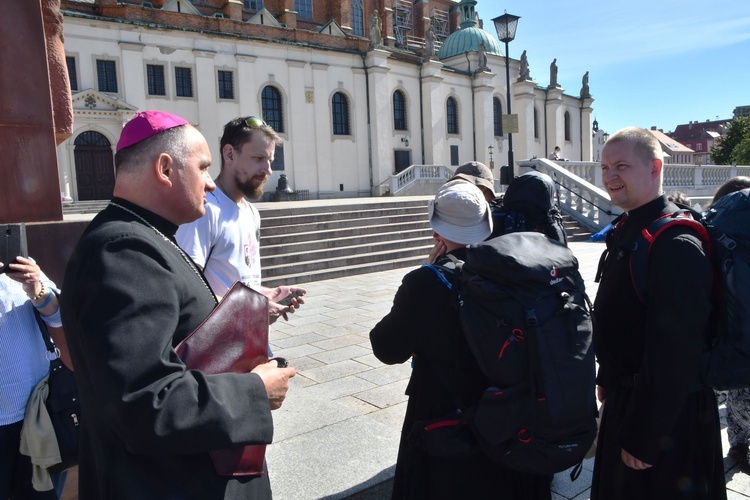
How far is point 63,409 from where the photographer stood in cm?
239

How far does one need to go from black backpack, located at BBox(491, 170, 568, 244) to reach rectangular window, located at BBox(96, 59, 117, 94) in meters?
25.9

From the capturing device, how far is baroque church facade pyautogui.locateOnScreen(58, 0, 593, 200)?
24609 millimetres

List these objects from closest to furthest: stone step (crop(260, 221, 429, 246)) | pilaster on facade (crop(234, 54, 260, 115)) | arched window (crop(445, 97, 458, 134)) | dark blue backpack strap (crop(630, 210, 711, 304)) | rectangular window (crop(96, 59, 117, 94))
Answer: dark blue backpack strap (crop(630, 210, 711, 304)) < stone step (crop(260, 221, 429, 246)) < rectangular window (crop(96, 59, 117, 94)) < pilaster on facade (crop(234, 54, 260, 115)) < arched window (crop(445, 97, 458, 134))

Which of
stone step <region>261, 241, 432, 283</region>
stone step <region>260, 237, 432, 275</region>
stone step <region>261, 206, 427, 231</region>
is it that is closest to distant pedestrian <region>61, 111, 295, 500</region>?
stone step <region>261, 241, 432, 283</region>

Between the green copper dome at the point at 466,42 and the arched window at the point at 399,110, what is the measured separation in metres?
9.43

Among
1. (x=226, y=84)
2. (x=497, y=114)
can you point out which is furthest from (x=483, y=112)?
(x=226, y=84)

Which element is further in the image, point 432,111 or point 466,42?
point 466,42

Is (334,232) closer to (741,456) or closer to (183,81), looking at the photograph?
(741,456)

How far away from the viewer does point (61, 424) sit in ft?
7.77

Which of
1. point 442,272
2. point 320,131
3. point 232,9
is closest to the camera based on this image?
point 442,272

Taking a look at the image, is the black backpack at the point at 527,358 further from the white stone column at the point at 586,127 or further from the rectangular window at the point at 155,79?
the white stone column at the point at 586,127

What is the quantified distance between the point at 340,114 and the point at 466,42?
604 inches

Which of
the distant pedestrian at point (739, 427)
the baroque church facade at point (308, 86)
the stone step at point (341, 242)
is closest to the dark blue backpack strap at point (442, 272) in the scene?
the distant pedestrian at point (739, 427)

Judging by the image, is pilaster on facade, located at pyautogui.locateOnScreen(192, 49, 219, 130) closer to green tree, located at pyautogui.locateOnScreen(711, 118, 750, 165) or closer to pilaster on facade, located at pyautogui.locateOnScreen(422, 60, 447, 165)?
pilaster on facade, located at pyautogui.locateOnScreen(422, 60, 447, 165)
